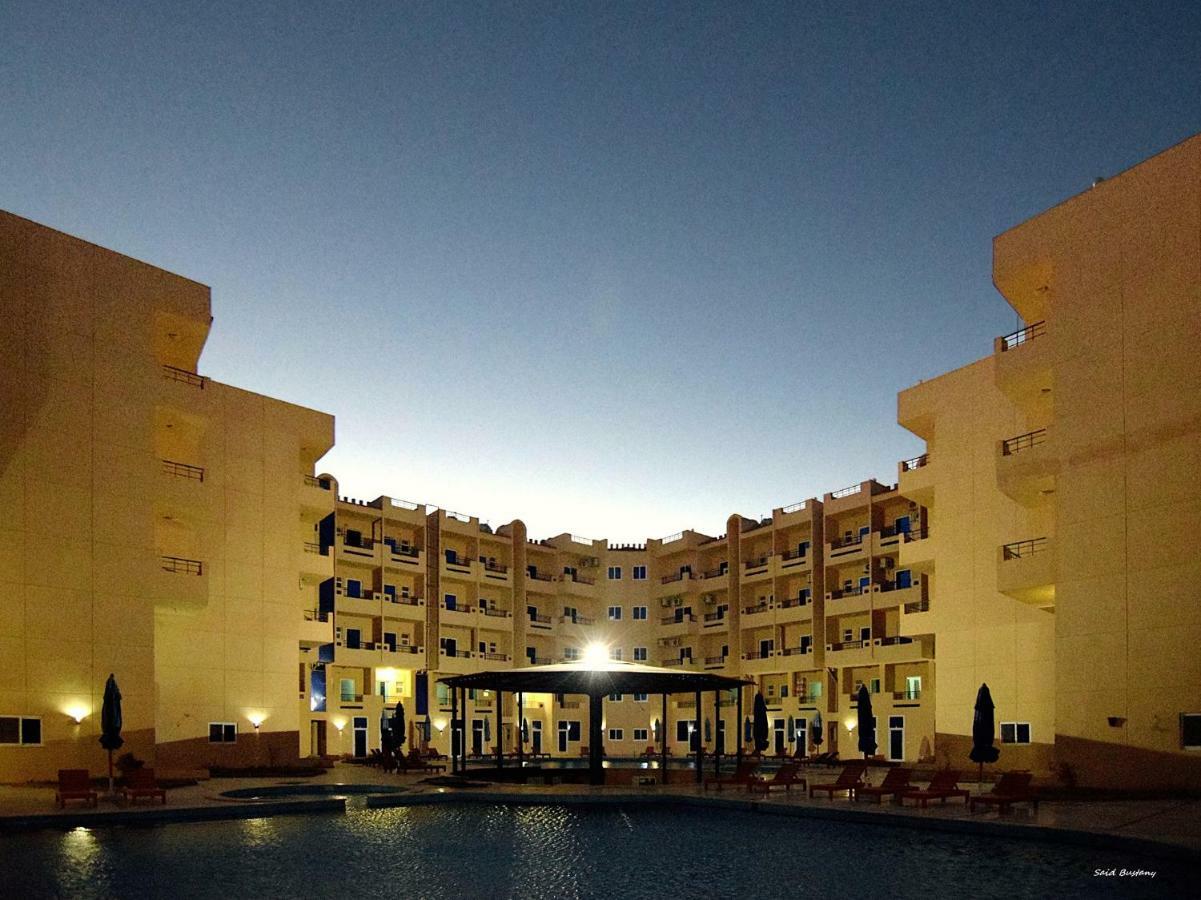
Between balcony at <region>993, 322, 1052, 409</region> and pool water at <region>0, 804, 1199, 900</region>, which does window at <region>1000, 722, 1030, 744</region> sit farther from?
pool water at <region>0, 804, 1199, 900</region>

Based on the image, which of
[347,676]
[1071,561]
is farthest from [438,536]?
[1071,561]

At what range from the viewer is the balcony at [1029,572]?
30.1 meters

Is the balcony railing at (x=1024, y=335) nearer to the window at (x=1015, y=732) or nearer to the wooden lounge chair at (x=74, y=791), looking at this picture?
the window at (x=1015, y=732)

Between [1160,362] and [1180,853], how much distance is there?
558 inches

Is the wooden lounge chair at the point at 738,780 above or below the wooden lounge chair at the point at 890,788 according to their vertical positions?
below

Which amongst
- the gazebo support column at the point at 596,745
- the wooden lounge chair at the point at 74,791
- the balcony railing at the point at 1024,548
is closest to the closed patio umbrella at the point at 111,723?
the wooden lounge chair at the point at 74,791

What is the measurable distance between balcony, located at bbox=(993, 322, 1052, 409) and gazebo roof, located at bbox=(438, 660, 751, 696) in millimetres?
10991

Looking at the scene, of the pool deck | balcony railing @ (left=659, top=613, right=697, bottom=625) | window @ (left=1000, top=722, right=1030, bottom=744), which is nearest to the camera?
the pool deck

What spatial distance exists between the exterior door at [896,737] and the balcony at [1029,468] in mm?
19666

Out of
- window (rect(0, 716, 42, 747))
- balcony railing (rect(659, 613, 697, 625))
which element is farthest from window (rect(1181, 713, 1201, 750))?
balcony railing (rect(659, 613, 697, 625))

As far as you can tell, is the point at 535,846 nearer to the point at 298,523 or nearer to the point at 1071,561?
the point at 1071,561

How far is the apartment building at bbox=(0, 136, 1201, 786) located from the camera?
1046 inches

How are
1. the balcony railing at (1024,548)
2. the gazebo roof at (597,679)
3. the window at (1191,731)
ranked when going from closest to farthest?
the window at (1191,731), the gazebo roof at (597,679), the balcony railing at (1024,548)

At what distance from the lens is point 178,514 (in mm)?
36469
